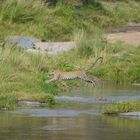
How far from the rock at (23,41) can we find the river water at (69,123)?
27.7 ft

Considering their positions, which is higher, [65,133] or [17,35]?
[17,35]

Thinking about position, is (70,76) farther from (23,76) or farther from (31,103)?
(31,103)

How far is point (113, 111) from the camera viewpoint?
17156mm

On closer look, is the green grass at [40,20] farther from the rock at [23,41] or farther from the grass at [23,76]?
the grass at [23,76]

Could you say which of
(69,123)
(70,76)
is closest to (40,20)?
(70,76)

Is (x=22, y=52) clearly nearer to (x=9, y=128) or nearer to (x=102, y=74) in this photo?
(x=102, y=74)

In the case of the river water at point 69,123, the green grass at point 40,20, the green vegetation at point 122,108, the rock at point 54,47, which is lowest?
the river water at point 69,123

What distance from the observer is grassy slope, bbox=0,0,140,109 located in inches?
792

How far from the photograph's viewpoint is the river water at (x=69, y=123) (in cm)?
1423

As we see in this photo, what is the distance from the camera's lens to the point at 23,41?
29594mm

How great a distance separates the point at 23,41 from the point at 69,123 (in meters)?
14.0

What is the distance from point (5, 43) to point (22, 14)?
6801 millimetres

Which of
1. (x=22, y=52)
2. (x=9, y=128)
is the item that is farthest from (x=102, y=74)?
(x=9, y=128)

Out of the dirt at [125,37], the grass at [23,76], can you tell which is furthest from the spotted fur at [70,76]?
the dirt at [125,37]
